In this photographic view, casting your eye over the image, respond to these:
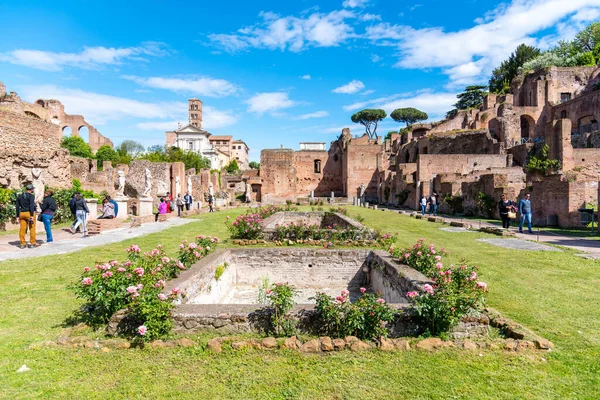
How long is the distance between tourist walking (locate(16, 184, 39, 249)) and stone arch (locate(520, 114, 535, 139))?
163ft

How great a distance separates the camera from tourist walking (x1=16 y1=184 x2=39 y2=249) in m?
9.07

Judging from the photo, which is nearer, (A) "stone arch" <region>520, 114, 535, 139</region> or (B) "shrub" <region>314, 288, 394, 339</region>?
(B) "shrub" <region>314, 288, 394, 339</region>

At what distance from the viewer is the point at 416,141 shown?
1639 inches

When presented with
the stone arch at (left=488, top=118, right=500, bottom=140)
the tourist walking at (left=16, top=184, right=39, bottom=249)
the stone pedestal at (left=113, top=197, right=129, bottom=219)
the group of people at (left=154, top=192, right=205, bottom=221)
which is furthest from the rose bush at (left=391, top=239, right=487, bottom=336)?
the stone arch at (left=488, top=118, right=500, bottom=140)

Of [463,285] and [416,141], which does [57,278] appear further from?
[416,141]

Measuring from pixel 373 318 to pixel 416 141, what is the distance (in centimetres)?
4129

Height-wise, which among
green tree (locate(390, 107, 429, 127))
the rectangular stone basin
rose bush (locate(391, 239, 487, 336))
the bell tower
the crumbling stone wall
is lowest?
the rectangular stone basin

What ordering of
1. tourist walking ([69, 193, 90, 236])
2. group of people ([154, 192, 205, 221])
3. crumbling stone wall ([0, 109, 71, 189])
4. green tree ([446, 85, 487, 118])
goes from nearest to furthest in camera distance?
tourist walking ([69, 193, 90, 236]) < crumbling stone wall ([0, 109, 71, 189]) < group of people ([154, 192, 205, 221]) < green tree ([446, 85, 487, 118])

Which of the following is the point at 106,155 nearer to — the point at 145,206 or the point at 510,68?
the point at 145,206

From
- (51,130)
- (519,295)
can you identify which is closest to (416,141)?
(51,130)

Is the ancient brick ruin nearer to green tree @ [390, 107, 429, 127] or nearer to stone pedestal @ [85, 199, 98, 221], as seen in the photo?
stone pedestal @ [85, 199, 98, 221]

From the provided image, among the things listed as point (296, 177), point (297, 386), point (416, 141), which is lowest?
point (297, 386)

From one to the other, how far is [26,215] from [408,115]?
79.0 metres

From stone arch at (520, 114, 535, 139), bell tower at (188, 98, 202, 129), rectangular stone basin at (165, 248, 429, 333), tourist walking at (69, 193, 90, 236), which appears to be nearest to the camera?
rectangular stone basin at (165, 248, 429, 333)
